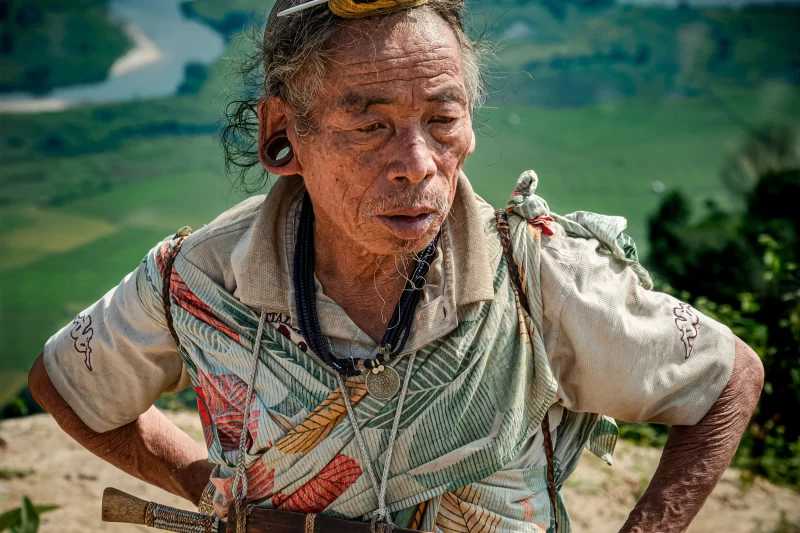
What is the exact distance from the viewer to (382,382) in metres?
2.20

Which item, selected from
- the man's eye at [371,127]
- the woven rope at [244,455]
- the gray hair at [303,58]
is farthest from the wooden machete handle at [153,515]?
the man's eye at [371,127]

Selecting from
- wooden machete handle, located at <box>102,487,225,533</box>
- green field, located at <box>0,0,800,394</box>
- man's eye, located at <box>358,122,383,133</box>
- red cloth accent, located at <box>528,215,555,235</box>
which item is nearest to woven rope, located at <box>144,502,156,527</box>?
wooden machete handle, located at <box>102,487,225,533</box>

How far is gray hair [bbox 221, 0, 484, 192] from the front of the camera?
2.18 m

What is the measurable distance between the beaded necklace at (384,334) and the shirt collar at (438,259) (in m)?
0.03

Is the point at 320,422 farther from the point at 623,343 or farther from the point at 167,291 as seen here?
the point at 623,343

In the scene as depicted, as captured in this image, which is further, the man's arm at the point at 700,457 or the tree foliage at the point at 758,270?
the tree foliage at the point at 758,270

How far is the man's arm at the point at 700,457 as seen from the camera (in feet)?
7.34

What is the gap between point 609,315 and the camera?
7.10 ft

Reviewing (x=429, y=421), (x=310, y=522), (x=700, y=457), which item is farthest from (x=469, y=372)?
A: (x=700, y=457)

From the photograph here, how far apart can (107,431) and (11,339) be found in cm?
314

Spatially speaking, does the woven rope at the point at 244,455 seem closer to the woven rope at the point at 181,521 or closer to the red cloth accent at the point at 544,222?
the woven rope at the point at 181,521

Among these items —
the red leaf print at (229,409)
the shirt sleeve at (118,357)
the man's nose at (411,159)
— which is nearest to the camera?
the man's nose at (411,159)

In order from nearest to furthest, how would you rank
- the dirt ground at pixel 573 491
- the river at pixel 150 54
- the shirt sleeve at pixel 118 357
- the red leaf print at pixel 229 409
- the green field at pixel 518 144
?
the red leaf print at pixel 229 409
the shirt sleeve at pixel 118 357
the dirt ground at pixel 573 491
the green field at pixel 518 144
the river at pixel 150 54

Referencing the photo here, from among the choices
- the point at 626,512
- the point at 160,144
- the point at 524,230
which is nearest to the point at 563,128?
the point at 160,144
